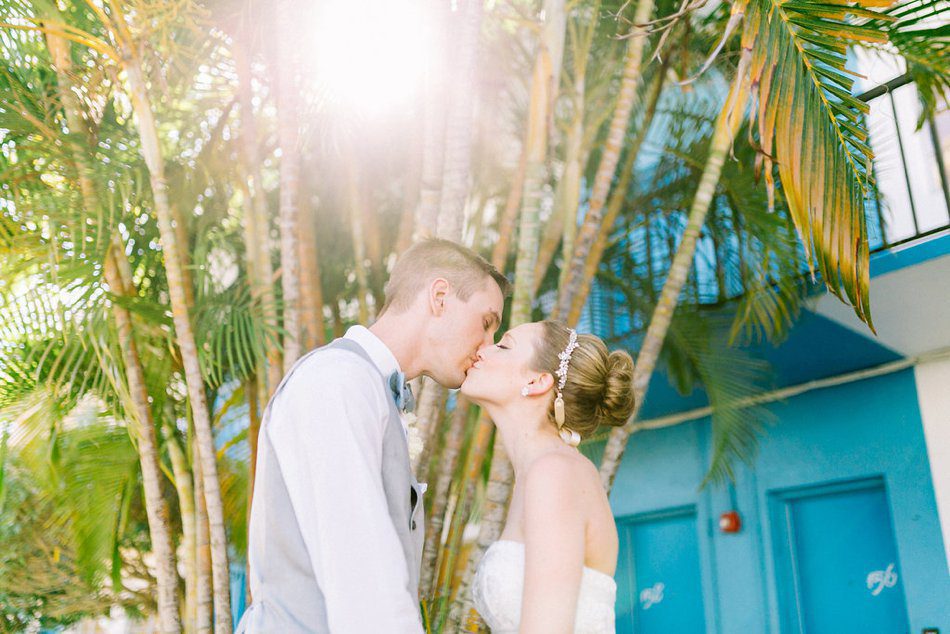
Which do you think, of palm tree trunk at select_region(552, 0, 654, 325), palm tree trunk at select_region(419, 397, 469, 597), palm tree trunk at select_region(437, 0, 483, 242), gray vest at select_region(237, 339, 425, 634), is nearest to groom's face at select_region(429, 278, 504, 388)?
gray vest at select_region(237, 339, 425, 634)

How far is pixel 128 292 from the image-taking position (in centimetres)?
489

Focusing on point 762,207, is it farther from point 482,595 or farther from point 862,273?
point 482,595

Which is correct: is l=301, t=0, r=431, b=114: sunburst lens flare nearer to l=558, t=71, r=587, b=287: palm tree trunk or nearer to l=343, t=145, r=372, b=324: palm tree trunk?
l=343, t=145, r=372, b=324: palm tree trunk

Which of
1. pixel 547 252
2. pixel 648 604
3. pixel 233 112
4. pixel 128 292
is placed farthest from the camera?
pixel 648 604

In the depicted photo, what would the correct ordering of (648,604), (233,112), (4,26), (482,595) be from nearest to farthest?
(482,595), (4,26), (233,112), (648,604)

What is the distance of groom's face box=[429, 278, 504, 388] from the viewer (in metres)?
2.48

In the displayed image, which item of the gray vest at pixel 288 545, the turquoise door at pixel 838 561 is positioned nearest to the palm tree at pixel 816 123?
the gray vest at pixel 288 545

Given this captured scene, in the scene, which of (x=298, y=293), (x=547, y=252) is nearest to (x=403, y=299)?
(x=298, y=293)

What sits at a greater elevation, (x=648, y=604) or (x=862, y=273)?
(x=862, y=273)

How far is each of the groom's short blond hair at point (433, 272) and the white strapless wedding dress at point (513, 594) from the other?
0.91 m

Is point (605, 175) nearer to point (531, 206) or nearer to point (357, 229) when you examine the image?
point (531, 206)

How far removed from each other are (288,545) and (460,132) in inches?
95.9

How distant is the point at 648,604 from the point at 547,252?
4.01m

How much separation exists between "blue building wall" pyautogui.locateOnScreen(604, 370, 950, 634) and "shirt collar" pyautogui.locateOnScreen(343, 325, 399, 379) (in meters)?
4.15
